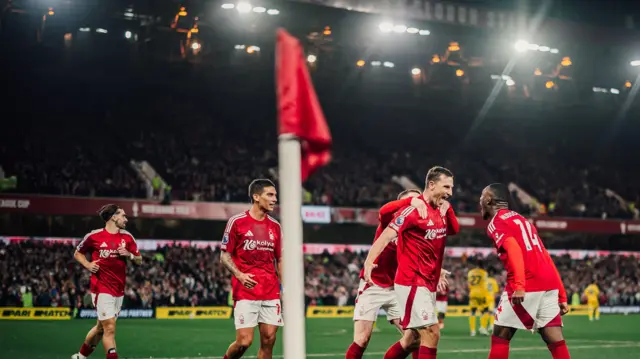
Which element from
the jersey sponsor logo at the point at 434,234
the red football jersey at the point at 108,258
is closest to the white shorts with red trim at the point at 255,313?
the jersey sponsor logo at the point at 434,234

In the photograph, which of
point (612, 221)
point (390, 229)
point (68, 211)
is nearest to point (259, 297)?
point (390, 229)

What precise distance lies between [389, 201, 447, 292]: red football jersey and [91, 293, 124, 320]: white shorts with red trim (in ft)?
15.9

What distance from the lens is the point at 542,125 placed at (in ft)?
167

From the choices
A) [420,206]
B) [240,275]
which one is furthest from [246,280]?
[420,206]

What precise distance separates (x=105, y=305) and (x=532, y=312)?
20.1ft

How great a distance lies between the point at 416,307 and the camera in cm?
901

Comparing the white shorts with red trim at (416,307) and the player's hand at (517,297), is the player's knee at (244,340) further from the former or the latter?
the player's hand at (517,297)

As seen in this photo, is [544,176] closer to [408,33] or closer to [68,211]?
[408,33]

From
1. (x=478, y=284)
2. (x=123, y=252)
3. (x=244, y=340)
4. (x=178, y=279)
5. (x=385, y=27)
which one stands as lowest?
(x=244, y=340)

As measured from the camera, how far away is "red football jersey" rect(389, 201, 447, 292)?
29.9ft

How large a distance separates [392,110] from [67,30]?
20479mm

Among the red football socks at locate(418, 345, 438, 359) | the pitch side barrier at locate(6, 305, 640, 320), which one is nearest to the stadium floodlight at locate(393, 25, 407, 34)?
the pitch side barrier at locate(6, 305, 640, 320)

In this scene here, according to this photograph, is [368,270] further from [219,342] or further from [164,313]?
[164,313]

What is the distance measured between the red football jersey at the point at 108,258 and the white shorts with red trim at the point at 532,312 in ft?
18.9
